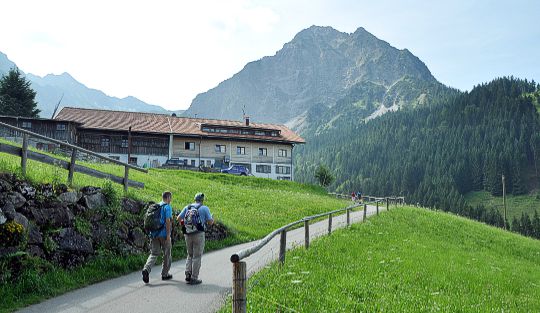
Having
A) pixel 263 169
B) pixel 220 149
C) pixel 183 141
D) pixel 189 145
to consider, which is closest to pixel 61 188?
pixel 183 141

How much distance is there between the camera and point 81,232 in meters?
11.7

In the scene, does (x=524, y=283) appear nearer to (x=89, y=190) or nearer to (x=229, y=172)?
(x=89, y=190)

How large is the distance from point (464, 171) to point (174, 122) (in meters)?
163

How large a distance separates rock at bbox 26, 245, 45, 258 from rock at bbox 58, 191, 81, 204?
1.62 meters

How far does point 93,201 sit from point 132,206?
6.63ft

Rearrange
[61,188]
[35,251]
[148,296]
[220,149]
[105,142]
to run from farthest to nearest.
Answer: [220,149]
[105,142]
[61,188]
[35,251]
[148,296]

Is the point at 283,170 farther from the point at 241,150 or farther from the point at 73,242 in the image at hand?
the point at 73,242

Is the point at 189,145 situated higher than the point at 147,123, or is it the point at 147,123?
the point at 147,123

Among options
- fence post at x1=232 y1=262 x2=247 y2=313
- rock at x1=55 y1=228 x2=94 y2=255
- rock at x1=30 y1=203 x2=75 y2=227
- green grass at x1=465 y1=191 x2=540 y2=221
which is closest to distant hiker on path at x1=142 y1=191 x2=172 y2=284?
rock at x1=55 y1=228 x2=94 y2=255

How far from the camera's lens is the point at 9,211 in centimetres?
977

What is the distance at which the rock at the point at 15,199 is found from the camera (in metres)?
9.93

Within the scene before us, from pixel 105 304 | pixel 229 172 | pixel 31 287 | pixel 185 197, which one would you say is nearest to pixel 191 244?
pixel 105 304

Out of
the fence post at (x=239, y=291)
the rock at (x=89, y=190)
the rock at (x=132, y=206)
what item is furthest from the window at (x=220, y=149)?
the fence post at (x=239, y=291)

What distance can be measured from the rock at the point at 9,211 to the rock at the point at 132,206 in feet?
15.0
